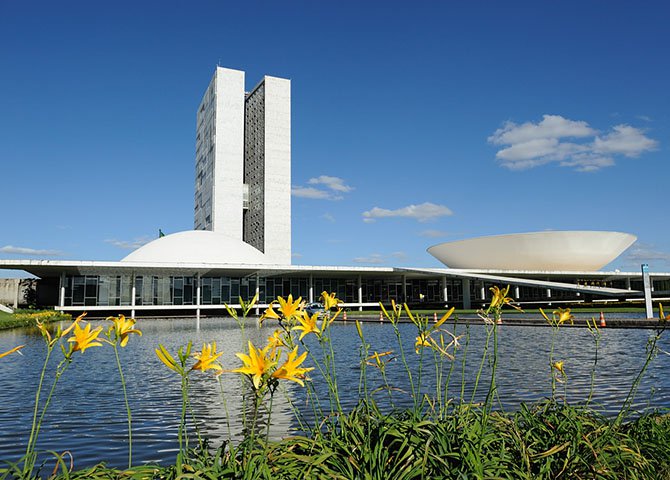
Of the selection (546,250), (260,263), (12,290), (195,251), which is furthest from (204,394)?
(546,250)

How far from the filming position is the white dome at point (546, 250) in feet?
200

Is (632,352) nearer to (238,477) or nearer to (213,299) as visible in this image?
(238,477)

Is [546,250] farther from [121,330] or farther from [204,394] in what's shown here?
[121,330]

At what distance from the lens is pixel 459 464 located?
302cm

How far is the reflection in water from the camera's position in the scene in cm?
566

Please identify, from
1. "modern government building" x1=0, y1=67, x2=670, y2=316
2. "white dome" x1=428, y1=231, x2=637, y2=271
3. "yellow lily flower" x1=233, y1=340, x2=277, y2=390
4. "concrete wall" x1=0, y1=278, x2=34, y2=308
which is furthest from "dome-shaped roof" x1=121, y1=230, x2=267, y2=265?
"yellow lily flower" x1=233, y1=340, x2=277, y2=390

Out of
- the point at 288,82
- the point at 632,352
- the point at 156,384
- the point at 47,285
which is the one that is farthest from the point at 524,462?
the point at 288,82

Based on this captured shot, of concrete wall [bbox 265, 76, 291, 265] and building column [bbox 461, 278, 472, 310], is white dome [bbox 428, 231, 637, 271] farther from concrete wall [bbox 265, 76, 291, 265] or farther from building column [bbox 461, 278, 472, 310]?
concrete wall [bbox 265, 76, 291, 265]

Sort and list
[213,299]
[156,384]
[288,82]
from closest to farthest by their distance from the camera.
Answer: [156,384], [213,299], [288,82]

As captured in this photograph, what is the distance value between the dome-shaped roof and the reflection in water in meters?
39.7

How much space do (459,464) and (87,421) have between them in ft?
16.7

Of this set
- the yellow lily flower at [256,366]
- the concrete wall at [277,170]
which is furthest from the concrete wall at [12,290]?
the yellow lily flower at [256,366]

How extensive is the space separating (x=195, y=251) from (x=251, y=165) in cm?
2694

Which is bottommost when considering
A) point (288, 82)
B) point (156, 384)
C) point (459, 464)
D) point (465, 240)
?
point (156, 384)
